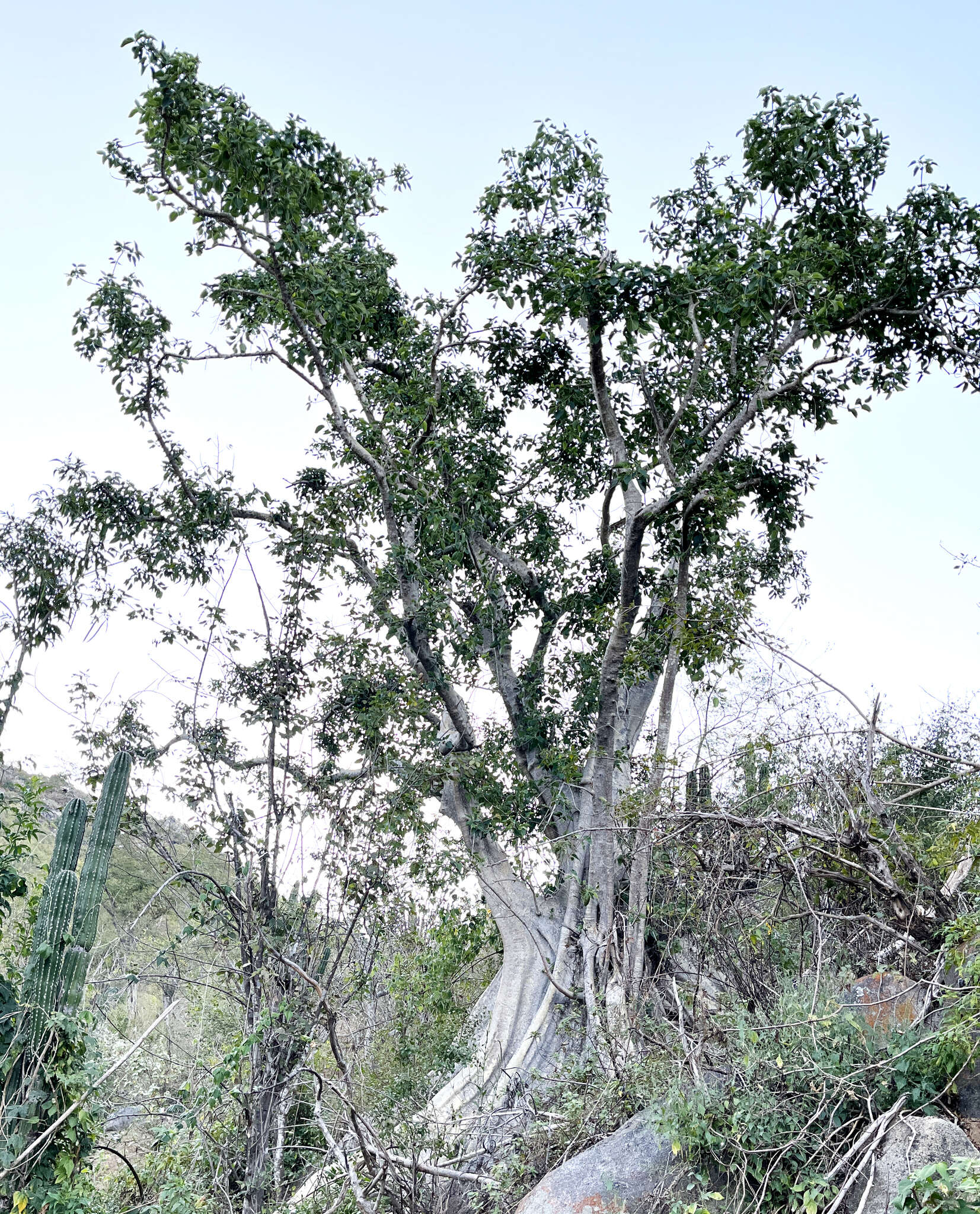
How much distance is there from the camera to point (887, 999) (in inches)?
206

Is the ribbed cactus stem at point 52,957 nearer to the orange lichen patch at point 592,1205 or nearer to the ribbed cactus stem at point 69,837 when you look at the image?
the ribbed cactus stem at point 69,837

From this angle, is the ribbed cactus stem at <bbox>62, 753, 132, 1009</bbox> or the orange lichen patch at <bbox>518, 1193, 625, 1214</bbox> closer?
the orange lichen patch at <bbox>518, 1193, 625, 1214</bbox>

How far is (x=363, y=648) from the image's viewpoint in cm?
938

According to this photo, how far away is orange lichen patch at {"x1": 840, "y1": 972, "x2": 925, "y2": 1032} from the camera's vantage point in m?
5.39

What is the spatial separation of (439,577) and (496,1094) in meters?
4.58

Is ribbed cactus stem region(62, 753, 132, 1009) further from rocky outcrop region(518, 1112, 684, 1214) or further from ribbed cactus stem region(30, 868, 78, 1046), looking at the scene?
rocky outcrop region(518, 1112, 684, 1214)

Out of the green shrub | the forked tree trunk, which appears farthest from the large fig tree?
the green shrub

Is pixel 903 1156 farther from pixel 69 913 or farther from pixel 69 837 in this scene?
pixel 69 837

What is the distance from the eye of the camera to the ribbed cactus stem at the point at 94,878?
5.58 m

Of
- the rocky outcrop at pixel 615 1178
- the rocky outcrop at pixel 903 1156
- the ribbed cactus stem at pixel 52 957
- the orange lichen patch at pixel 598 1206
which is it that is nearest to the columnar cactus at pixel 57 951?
the ribbed cactus stem at pixel 52 957

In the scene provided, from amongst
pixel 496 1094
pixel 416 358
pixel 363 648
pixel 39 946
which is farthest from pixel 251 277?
pixel 496 1094

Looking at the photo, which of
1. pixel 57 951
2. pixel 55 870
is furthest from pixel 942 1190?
pixel 55 870

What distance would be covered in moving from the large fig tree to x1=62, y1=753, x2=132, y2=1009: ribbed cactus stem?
1.25 meters

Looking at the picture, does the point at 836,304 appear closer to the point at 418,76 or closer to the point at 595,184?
the point at 595,184
